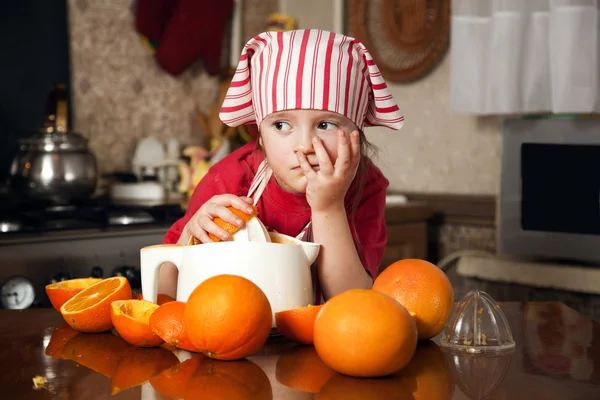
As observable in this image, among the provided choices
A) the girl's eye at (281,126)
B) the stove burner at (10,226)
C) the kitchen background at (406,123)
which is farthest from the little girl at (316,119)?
the kitchen background at (406,123)

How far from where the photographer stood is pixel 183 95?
9.12 feet

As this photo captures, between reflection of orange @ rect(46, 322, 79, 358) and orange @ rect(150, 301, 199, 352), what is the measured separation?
93 mm

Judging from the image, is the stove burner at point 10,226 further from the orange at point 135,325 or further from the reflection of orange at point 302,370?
the reflection of orange at point 302,370

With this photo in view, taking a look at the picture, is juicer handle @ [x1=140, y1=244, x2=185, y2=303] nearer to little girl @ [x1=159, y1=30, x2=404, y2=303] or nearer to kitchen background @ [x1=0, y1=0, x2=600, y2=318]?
little girl @ [x1=159, y1=30, x2=404, y2=303]

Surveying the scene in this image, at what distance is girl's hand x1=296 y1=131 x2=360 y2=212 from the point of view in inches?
35.1

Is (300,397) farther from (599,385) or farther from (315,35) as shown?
(315,35)

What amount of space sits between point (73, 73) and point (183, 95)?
1.40 ft

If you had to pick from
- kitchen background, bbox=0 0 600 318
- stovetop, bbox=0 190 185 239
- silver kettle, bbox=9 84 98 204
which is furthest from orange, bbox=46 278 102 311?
kitchen background, bbox=0 0 600 318

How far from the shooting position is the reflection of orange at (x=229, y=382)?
57 cm

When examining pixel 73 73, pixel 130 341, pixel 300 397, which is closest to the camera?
pixel 300 397

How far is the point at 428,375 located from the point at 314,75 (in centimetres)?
44

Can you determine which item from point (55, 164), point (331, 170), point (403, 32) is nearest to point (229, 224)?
point (331, 170)

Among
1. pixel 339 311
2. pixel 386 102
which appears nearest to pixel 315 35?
pixel 386 102

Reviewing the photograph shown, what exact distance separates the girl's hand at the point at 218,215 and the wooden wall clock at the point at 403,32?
1.76 m
